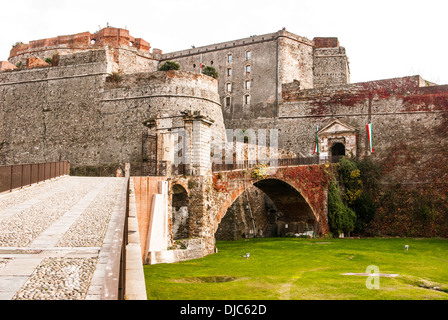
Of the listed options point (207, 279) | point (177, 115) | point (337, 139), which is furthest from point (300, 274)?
point (337, 139)

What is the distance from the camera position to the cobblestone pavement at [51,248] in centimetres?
434

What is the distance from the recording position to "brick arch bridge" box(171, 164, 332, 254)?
21.0 m

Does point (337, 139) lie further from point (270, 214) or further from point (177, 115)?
point (177, 115)

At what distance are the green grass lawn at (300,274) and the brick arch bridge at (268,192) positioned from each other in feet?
5.90

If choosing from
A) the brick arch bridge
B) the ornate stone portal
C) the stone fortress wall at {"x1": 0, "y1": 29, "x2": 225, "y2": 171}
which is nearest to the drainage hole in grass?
the brick arch bridge

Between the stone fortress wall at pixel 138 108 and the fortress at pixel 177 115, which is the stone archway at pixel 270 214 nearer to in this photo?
the fortress at pixel 177 115

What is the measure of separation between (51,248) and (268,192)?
25963 millimetres

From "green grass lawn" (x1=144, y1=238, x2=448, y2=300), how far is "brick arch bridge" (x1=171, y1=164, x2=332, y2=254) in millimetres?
1798

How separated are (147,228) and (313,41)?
36.0 m

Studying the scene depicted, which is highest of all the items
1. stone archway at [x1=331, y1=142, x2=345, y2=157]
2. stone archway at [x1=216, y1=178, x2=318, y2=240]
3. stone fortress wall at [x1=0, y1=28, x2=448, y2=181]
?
stone fortress wall at [x1=0, y1=28, x2=448, y2=181]

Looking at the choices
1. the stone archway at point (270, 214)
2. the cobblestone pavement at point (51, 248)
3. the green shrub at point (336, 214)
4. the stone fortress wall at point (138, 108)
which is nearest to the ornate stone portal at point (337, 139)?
the stone fortress wall at point (138, 108)

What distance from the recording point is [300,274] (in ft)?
52.7

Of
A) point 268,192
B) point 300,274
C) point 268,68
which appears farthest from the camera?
point 268,68

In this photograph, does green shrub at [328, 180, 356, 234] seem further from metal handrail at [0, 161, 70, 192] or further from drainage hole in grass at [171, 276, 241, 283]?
metal handrail at [0, 161, 70, 192]
